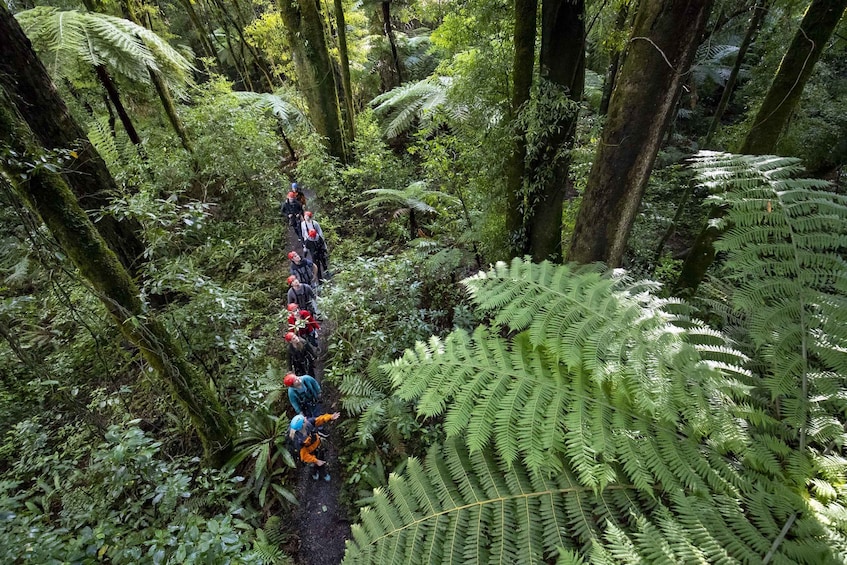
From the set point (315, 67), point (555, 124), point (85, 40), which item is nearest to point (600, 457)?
point (555, 124)

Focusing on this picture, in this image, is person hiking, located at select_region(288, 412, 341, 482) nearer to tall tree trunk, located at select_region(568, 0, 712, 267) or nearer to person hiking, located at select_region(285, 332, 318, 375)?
person hiking, located at select_region(285, 332, 318, 375)

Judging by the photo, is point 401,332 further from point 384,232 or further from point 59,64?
point 59,64

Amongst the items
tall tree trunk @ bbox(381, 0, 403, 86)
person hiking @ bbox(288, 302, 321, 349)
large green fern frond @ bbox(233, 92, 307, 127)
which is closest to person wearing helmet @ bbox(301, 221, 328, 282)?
person hiking @ bbox(288, 302, 321, 349)

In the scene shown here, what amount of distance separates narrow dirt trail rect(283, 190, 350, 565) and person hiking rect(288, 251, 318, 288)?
2686mm

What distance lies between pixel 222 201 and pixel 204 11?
8.44 metres

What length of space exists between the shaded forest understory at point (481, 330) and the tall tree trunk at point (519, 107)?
27 mm

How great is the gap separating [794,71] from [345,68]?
7.61 metres

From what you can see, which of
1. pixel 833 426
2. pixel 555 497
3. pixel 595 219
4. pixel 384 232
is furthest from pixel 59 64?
pixel 833 426

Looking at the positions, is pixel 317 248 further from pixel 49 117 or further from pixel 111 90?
pixel 111 90

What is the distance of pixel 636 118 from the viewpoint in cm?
223

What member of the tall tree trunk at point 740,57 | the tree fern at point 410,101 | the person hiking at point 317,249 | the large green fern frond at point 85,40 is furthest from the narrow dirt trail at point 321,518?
the tall tree trunk at point 740,57

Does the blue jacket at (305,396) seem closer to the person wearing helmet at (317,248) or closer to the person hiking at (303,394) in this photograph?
the person hiking at (303,394)

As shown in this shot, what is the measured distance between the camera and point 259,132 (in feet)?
27.2

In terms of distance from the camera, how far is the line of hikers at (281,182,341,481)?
12.0 ft
